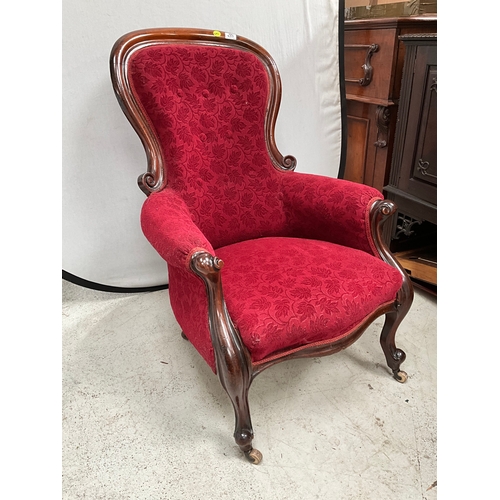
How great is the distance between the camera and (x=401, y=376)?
4.78ft

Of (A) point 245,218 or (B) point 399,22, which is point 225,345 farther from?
(B) point 399,22

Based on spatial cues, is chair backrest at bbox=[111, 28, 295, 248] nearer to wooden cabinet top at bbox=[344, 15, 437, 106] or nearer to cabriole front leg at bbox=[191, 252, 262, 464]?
cabriole front leg at bbox=[191, 252, 262, 464]

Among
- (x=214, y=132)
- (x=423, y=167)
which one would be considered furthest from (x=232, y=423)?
(x=423, y=167)

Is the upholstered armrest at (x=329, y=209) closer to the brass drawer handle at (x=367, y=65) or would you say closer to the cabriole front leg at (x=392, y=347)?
the cabriole front leg at (x=392, y=347)

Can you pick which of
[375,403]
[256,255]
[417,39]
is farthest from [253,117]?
[375,403]

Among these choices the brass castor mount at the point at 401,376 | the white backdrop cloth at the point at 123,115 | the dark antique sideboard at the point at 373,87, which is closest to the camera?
the brass castor mount at the point at 401,376

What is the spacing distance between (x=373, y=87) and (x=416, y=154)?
0.46 m

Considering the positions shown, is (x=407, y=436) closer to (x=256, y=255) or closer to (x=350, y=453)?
(x=350, y=453)

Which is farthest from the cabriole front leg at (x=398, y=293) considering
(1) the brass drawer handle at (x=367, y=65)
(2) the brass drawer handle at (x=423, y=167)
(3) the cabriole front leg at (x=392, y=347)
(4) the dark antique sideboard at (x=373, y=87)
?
(1) the brass drawer handle at (x=367, y=65)

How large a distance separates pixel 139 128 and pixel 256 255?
0.57m

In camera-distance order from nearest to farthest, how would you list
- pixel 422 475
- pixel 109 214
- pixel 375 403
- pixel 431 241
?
pixel 422 475 < pixel 375 403 < pixel 109 214 < pixel 431 241

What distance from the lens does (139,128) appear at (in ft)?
4.45

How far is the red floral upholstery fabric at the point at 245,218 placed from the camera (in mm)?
1090

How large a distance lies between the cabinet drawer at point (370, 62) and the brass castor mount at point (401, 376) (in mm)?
1247
